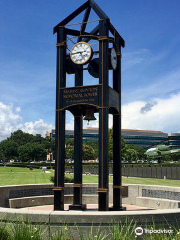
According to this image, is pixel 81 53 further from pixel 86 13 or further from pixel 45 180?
pixel 45 180

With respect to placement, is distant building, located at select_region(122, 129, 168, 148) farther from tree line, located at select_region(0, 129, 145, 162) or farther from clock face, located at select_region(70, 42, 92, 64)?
clock face, located at select_region(70, 42, 92, 64)

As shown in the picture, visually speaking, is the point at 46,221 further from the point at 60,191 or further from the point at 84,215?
the point at 60,191

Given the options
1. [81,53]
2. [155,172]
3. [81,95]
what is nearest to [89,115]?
[81,95]

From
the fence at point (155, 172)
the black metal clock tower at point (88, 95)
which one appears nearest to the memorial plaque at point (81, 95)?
the black metal clock tower at point (88, 95)

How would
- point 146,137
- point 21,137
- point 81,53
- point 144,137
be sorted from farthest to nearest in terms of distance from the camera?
1. point 146,137
2. point 144,137
3. point 21,137
4. point 81,53

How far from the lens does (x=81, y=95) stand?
44.9 feet

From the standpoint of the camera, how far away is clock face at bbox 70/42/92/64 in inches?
544

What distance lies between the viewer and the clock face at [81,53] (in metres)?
13.8

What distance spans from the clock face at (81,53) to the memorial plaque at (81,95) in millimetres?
1231

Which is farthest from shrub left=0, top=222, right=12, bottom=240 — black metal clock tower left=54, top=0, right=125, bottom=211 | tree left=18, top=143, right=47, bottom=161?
tree left=18, top=143, right=47, bottom=161

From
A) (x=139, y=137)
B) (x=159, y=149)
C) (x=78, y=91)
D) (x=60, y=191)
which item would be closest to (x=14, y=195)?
(x=60, y=191)

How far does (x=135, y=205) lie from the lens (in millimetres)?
18016

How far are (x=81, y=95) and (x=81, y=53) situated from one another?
1870 millimetres

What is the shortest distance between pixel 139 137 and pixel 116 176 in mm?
179534
